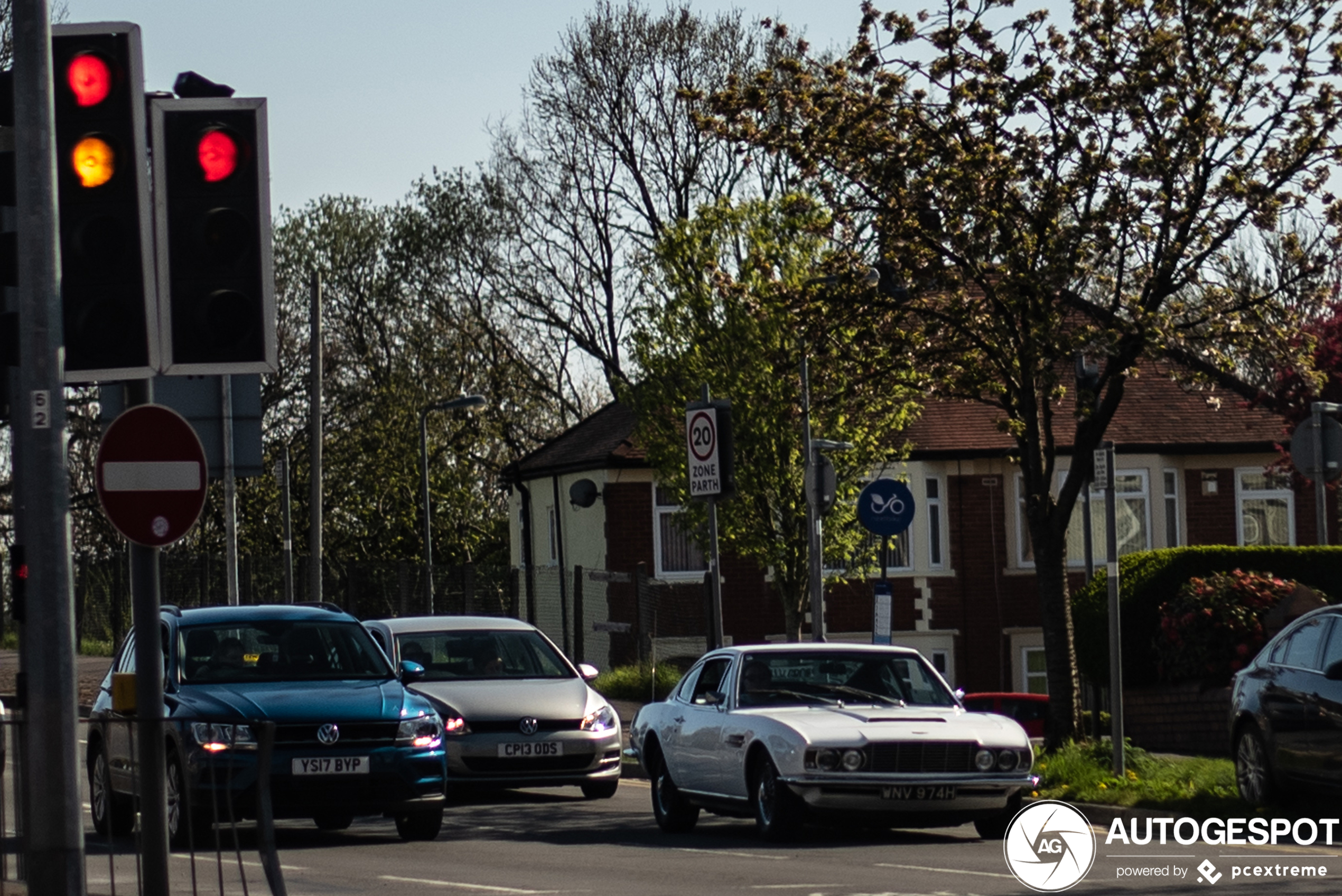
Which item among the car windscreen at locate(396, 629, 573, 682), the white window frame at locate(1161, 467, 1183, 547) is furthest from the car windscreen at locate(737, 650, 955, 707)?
the white window frame at locate(1161, 467, 1183, 547)

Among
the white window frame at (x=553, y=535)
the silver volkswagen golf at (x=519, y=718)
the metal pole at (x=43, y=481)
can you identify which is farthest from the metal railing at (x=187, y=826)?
the white window frame at (x=553, y=535)

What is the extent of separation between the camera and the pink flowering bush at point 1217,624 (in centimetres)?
2305

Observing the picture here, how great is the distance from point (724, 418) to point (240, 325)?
10.6m

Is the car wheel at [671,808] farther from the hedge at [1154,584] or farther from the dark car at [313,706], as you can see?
the hedge at [1154,584]

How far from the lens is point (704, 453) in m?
19.9

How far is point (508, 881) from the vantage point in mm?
12688

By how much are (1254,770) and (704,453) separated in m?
6.21

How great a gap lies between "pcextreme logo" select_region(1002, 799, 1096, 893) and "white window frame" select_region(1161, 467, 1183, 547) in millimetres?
27522

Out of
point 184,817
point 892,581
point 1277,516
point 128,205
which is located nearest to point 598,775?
point 184,817

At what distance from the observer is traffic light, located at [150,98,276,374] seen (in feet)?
31.0

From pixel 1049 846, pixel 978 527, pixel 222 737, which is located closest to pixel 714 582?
pixel 1049 846

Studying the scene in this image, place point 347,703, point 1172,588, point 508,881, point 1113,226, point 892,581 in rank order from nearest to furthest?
1. point 508,881
2. point 347,703
3. point 1113,226
4. point 1172,588
5. point 892,581

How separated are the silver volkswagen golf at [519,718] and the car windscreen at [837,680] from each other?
2437 mm

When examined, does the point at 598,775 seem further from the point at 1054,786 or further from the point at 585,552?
the point at 585,552
